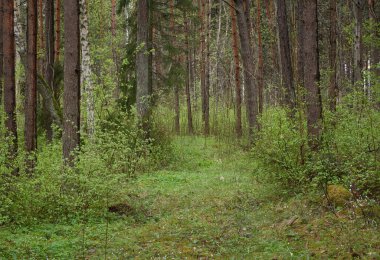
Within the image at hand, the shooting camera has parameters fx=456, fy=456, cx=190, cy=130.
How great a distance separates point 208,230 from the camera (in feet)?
26.8

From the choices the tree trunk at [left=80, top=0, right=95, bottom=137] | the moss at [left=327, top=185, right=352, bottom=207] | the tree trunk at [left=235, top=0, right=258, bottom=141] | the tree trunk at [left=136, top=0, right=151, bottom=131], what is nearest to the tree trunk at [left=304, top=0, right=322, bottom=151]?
the moss at [left=327, top=185, right=352, bottom=207]

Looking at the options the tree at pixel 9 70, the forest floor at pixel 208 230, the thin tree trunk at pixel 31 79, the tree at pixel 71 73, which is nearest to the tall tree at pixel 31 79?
the thin tree trunk at pixel 31 79

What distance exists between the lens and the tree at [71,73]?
10.1 metres

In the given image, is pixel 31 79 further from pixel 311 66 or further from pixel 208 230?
pixel 311 66

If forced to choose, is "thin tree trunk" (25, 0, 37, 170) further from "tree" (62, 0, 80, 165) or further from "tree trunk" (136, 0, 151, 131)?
"tree trunk" (136, 0, 151, 131)

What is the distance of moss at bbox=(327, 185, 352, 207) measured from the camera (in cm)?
792

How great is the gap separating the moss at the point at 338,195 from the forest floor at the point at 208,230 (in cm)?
24

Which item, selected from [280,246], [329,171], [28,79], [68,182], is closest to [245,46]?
[28,79]

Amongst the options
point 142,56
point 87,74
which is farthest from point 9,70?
point 142,56

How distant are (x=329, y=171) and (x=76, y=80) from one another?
571cm

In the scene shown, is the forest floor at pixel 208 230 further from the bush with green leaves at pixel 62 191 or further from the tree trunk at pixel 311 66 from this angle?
the tree trunk at pixel 311 66

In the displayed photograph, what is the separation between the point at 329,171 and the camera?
28.6 feet

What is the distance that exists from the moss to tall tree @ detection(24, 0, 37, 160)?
8336mm

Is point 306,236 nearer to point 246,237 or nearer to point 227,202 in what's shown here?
point 246,237
